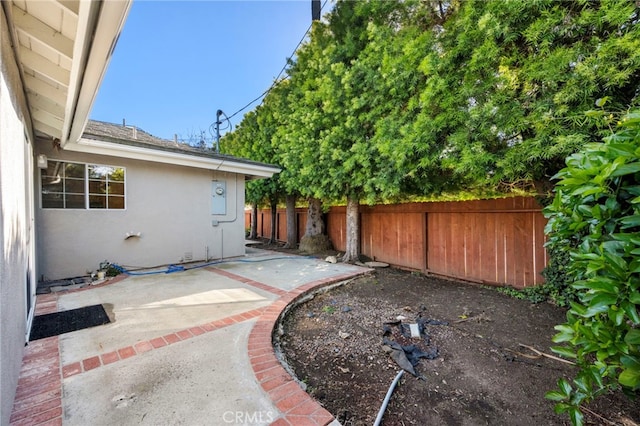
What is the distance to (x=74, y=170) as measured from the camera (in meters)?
5.79

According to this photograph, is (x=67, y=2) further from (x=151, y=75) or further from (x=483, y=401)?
(x=151, y=75)

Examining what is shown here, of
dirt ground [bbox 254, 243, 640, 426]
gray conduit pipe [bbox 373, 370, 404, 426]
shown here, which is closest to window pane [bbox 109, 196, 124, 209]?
dirt ground [bbox 254, 243, 640, 426]

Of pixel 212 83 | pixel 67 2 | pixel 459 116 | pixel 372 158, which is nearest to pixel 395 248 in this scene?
pixel 372 158

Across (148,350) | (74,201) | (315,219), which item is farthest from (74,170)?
(315,219)

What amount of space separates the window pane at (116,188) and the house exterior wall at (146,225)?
123mm

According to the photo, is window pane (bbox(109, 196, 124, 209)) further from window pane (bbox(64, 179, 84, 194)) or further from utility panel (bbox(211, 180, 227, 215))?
utility panel (bbox(211, 180, 227, 215))

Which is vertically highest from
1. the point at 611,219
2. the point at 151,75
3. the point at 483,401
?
the point at 151,75

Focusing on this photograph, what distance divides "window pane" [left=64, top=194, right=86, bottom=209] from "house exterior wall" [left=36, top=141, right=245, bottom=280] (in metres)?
0.14

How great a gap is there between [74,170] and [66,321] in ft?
12.7

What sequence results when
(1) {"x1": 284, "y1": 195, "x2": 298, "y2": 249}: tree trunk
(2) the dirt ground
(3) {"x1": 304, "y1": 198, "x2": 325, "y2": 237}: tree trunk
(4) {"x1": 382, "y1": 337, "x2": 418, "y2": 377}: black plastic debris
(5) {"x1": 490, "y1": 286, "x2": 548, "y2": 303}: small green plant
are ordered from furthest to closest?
(1) {"x1": 284, "y1": 195, "x2": 298, "y2": 249}: tree trunk < (3) {"x1": 304, "y1": 198, "x2": 325, "y2": 237}: tree trunk < (5) {"x1": 490, "y1": 286, "x2": 548, "y2": 303}: small green plant < (4) {"x1": 382, "y1": 337, "x2": 418, "y2": 377}: black plastic debris < (2) the dirt ground

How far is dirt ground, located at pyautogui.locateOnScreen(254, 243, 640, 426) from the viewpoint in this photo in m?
2.17

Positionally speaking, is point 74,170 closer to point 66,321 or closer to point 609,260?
point 66,321

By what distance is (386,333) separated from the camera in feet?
11.3

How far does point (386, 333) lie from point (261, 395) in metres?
1.88
